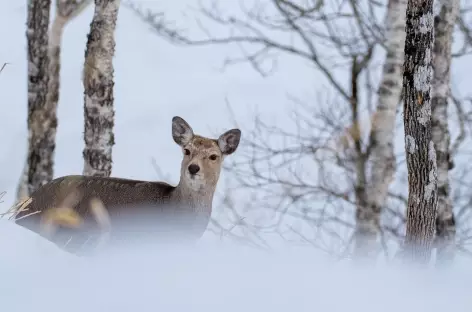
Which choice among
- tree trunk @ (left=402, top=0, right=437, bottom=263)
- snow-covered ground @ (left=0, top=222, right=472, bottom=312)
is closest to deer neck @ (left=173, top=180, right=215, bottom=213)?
tree trunk @ (left=402, top=0, right=437, bottom=263)

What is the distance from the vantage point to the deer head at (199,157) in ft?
26.6

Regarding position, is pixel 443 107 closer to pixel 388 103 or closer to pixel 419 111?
pixel 388 103

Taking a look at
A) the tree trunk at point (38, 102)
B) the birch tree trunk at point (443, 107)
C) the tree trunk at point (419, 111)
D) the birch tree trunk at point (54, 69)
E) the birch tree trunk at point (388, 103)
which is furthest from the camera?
the birch tree trunk at point (54, 69)

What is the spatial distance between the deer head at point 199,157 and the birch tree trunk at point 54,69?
18.8ft

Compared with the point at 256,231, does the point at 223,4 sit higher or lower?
higher

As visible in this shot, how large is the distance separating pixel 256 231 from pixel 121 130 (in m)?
9.03

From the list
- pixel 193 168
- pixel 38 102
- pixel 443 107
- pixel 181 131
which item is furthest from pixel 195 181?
pixel 38 102

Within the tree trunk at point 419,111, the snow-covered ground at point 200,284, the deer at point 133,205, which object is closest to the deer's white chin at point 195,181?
the deer at point 133,205

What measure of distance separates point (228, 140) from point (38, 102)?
→ 5.83m

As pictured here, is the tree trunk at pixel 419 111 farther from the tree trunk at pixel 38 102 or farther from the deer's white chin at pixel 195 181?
the tree trunk at pixel 38 102

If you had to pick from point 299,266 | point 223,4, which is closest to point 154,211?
point 299,266

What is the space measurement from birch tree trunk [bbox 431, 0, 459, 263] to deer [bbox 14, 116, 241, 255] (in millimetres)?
3892

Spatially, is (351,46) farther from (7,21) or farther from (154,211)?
(7,21)

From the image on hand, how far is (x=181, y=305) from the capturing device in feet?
12.4
